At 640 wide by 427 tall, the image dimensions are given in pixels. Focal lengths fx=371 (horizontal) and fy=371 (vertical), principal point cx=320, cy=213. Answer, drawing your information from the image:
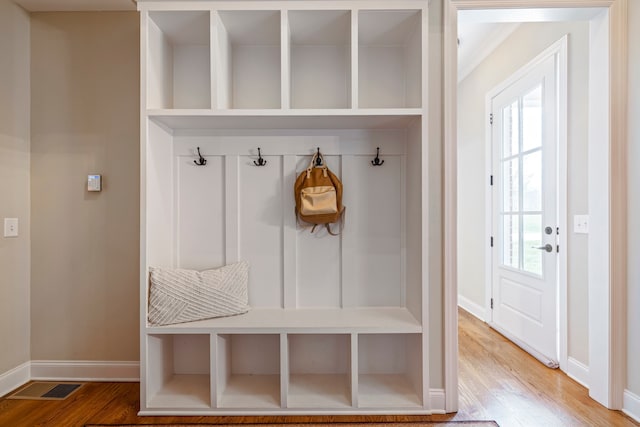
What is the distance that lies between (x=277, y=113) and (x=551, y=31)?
2159mm

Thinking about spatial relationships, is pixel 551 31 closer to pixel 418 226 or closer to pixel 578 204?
pixel 578 204

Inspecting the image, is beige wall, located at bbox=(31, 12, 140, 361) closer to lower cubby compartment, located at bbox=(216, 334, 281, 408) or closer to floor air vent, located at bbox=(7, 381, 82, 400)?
floor air vent, located at bbox=(7, 381, 82, 400)

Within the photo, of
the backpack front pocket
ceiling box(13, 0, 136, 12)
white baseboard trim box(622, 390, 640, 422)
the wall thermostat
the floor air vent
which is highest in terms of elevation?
ceiling box(13, 0, 136, 12)

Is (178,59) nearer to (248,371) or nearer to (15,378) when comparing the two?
(248,371)

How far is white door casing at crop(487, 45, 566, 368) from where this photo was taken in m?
2.61

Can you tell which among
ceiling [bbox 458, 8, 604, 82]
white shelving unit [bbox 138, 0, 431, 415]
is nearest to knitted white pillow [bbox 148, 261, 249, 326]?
white shelving unit [bbox 138, 0, 431, 415]

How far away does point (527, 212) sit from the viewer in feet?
9.53

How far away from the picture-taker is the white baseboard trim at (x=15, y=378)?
2156 mm

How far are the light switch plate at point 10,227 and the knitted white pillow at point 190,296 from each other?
1020mm

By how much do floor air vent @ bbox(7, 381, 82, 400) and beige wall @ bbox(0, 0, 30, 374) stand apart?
0.16m

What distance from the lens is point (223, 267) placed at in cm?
209

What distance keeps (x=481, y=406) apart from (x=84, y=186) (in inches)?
106

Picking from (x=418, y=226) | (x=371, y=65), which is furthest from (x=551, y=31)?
(x=418, y=226)

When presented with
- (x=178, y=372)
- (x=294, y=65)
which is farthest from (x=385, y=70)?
(x=178, y=372)
